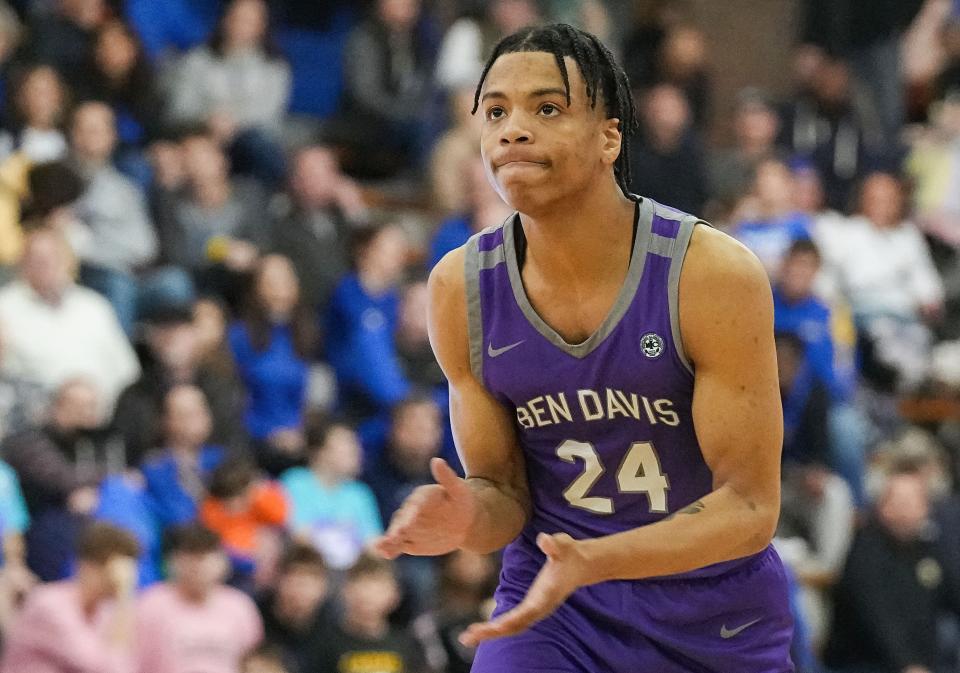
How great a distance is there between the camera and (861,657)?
9672mm

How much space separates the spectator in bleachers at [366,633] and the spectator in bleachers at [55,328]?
1.62 m

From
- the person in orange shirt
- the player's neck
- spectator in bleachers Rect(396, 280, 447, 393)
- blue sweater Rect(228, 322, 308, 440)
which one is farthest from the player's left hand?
spectator in bleachers Rect(396, 280, 447, 393)

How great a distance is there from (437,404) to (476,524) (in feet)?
19.2

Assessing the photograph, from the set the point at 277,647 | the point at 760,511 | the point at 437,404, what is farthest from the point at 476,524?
the point at 437,404

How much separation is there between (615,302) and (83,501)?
14.9ft

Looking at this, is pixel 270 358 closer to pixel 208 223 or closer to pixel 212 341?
pixel 212 341

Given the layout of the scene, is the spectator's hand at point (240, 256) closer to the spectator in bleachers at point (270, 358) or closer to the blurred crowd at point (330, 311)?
the blurred crowd at point (330, 311)

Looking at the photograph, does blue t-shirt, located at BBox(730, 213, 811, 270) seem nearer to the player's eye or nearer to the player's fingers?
the player's eye

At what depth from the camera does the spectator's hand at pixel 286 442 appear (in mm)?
9125

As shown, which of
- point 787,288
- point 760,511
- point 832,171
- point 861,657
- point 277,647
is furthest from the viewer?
point 832,171

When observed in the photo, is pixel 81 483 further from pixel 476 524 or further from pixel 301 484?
pixel 476 524

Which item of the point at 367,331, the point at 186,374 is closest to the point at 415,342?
the point at 367,331

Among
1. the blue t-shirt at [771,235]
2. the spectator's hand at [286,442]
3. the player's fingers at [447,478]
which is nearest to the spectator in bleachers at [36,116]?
the spectator's hand at [286,442]

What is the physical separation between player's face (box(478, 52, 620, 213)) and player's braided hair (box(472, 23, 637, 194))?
0.07ft
